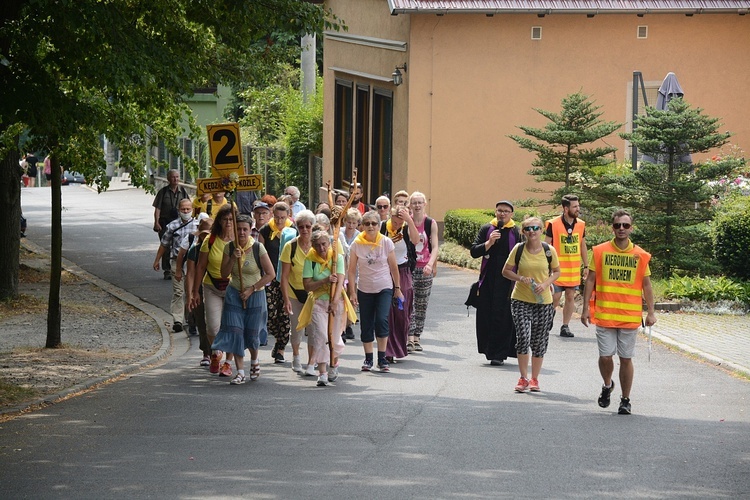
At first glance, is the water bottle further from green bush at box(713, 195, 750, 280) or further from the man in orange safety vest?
Result: green bush at box(713, 195, 750, 280)

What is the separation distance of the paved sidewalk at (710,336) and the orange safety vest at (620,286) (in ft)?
8.62

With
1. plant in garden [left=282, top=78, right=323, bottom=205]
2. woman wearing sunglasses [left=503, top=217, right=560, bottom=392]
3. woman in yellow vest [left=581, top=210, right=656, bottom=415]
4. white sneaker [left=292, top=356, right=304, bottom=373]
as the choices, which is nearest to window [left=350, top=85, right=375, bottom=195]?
plant in garden [left=282, top=78, right=323, bottom=205]

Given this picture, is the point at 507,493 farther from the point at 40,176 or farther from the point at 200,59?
the point at 40,176

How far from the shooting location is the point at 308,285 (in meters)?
12.2

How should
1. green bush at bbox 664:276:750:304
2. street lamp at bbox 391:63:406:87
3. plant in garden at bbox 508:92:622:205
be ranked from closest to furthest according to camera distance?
green bush at bbox 664:276:750:304 < plant in garden at bbox 508:92:622:205 < street lamp at bbox 391:63:406:87

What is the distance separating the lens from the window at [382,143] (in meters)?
27.2

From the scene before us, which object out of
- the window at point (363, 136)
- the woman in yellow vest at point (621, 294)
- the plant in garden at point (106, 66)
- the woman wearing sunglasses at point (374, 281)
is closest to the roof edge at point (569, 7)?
the window at point (363, 136)

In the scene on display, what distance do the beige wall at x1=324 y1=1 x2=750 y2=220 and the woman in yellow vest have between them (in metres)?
14.8

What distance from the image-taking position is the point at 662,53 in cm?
2627

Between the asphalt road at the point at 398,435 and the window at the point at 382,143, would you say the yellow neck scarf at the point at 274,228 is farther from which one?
the window at the point at 382,143

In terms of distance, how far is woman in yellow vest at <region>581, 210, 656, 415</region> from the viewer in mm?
10633

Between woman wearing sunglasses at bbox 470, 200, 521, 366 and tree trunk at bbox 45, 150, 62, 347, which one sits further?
tree trunk at bbox 45, 150, 62, 347

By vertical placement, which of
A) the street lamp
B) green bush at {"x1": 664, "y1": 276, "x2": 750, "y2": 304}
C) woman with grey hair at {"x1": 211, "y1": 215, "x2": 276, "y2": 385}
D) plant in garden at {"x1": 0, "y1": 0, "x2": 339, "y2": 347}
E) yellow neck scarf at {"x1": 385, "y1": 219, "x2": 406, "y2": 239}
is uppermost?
the street lamp

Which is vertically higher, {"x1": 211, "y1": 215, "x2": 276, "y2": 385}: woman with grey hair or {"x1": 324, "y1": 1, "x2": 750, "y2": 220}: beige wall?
{"x1": 324, "y1": 1, "x2": 750, "y2": 220}: beige wall
